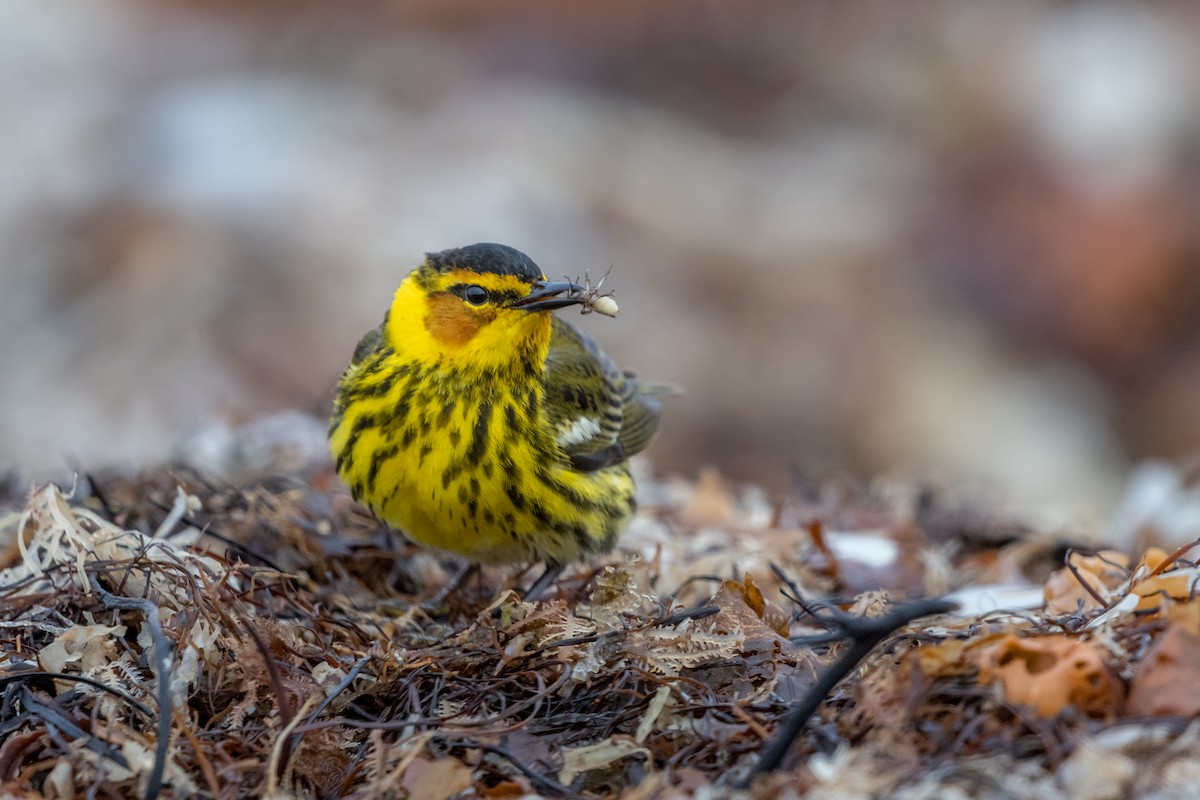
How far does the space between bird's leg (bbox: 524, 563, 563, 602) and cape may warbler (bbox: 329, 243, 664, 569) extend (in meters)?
0.11

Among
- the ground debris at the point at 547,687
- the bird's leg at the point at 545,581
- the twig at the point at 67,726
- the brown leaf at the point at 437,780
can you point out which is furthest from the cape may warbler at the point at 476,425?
the brown leaf at the point at 437,780

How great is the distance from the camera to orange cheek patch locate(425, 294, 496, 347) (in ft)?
13.9

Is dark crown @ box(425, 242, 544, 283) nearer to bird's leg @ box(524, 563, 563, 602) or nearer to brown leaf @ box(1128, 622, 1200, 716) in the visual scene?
bird's leg @ box(524, 563, 563, 602)

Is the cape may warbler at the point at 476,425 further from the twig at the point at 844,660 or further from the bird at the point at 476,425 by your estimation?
the twig at the point at 844,660

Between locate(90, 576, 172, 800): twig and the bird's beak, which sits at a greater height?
the bird's beak

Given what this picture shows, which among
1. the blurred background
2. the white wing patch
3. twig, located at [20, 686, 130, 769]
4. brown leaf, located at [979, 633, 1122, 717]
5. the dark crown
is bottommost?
twig, located at [20, 686, 130, 769]

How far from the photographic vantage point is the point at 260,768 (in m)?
2.69

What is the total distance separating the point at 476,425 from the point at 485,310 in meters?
0.38

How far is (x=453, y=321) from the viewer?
426 cm

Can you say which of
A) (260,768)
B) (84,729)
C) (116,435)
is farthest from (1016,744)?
(116,435)

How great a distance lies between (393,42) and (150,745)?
13780 millimetres

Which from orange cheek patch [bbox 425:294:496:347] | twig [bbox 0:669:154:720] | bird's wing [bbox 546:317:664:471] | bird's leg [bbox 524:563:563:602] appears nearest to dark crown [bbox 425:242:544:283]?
orange cheek patch [bbox 425:294:496:347]

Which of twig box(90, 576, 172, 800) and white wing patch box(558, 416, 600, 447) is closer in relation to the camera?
twig box(90, 576, 172, 800)

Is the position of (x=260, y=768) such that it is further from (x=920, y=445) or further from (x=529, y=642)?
(x=920, y=445)
